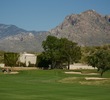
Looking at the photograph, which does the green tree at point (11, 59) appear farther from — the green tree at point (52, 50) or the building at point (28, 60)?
the green tree at point (52, 50)

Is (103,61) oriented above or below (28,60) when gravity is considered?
below

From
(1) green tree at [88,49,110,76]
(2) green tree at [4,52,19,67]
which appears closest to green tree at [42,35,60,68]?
(2) green tree at [4,52,19,67]

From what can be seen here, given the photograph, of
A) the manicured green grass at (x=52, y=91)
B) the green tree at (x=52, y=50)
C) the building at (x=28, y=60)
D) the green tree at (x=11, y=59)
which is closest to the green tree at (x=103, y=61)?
the manicured green grass at (x=52, y=91)

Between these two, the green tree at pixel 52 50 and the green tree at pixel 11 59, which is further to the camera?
the green tree at pixel 11 59

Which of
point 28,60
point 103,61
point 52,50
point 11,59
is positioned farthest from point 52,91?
point 28,60

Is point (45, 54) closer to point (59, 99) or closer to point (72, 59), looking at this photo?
point (72, 59)

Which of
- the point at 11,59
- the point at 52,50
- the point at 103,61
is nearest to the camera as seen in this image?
the point at 103,61

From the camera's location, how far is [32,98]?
31.5 meters

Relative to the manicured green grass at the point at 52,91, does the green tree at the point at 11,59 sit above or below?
above

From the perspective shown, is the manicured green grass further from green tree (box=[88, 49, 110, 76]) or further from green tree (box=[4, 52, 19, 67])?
green tree (box=[4, 52, 19, 67])

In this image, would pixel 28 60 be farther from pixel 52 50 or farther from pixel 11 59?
pixel 52 50

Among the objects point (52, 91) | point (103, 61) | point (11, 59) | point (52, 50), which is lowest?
point (52, 91)

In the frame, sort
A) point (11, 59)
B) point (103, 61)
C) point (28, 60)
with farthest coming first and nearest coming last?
point (28, 60), point (11, 59), point (103, 61)

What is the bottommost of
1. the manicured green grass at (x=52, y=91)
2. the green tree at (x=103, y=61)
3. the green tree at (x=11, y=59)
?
the manicured green grass at (x=52, y=91)
